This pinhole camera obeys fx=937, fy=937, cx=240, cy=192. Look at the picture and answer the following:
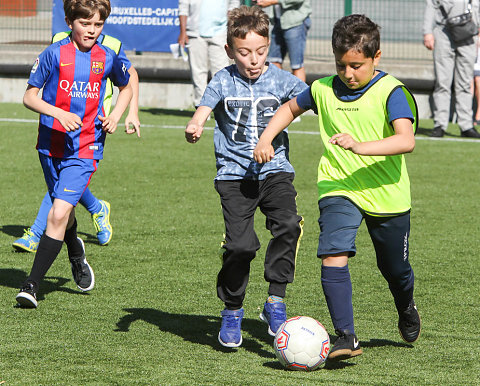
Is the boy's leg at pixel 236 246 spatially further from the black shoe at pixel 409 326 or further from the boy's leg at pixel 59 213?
the boy's leg at pixel 59 213

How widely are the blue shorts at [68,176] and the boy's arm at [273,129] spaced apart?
1.42 metres

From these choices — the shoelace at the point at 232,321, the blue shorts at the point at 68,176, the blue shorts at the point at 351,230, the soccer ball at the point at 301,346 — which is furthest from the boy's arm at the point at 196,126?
the blue shorts at the point at 68,176

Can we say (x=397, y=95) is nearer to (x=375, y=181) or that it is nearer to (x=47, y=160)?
(x=375, y=181)

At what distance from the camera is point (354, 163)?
14.5 ft

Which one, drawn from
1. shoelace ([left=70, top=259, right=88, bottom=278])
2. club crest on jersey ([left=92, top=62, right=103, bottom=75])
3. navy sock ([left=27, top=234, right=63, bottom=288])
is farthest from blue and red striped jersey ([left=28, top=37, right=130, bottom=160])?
shoelace ([left=70, top=259, right=88, bottom=278])

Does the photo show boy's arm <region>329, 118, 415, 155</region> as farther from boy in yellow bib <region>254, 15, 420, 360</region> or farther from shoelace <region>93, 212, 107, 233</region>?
shoelace <region>93, 212, 107, 233</region>

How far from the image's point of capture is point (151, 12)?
1486cm

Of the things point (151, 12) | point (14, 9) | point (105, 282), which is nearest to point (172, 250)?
point (105, 282)

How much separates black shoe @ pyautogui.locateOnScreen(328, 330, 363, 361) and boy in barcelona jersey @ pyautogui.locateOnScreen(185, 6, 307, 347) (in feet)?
1.71

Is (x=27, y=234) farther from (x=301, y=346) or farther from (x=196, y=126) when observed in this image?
(x=301, y=346)

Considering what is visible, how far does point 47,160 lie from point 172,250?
1485 millimetres

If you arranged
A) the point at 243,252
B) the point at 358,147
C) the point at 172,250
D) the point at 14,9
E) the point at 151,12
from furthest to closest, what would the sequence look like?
the point at 14,9, the point at 151,12, the point at 172,250, the point at 243,252, the point at 358,147

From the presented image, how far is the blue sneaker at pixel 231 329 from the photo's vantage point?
4.52 metres

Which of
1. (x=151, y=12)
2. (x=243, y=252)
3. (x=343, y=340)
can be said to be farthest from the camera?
(x=151, y=12)
